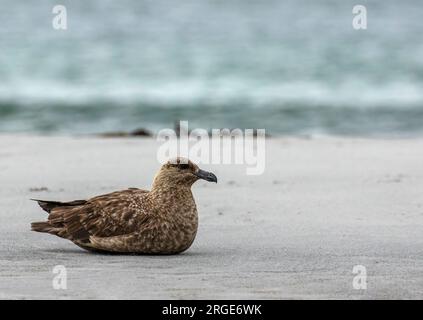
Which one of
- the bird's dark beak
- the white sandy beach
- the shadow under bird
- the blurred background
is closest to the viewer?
the white sandy beach

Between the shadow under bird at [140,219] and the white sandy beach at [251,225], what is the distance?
0.34 feet

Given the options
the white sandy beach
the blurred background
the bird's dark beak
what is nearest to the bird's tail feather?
the white sandy beach

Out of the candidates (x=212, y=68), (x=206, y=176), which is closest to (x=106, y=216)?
(x=206, y=176)

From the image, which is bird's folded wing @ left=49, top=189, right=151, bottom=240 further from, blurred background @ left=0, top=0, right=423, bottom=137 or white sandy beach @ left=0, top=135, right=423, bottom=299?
blurred background @ left=0, top=0, right=423, bottom=137

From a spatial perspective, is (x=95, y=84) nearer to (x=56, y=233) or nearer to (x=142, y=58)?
(x=142, y=58)

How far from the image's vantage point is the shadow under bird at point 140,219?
7184 millimetres

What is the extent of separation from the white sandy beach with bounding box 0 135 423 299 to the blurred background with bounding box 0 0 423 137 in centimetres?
543

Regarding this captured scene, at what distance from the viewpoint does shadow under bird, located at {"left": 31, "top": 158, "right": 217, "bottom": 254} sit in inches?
283

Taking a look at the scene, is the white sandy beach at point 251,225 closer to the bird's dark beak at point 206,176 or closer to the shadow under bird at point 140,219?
the shadow under bird at point 140,219

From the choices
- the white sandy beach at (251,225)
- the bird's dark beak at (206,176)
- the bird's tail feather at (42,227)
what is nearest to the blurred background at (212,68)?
the white sandy beach at (251,225)

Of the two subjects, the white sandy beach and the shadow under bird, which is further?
the shadow under bird

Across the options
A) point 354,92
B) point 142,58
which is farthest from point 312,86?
point 142,58

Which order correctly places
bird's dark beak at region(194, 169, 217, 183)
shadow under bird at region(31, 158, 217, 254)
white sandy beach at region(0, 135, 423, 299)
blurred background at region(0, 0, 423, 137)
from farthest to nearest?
blurred background at region(0, 0, 423, 137)
bird's dark beak at region(194, 169, 217, 183)
shadow under bird at region(31, 158, 217, 254)
white sandy beach at region(0, 135, 423, 299)

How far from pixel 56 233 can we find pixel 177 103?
15.0 m
